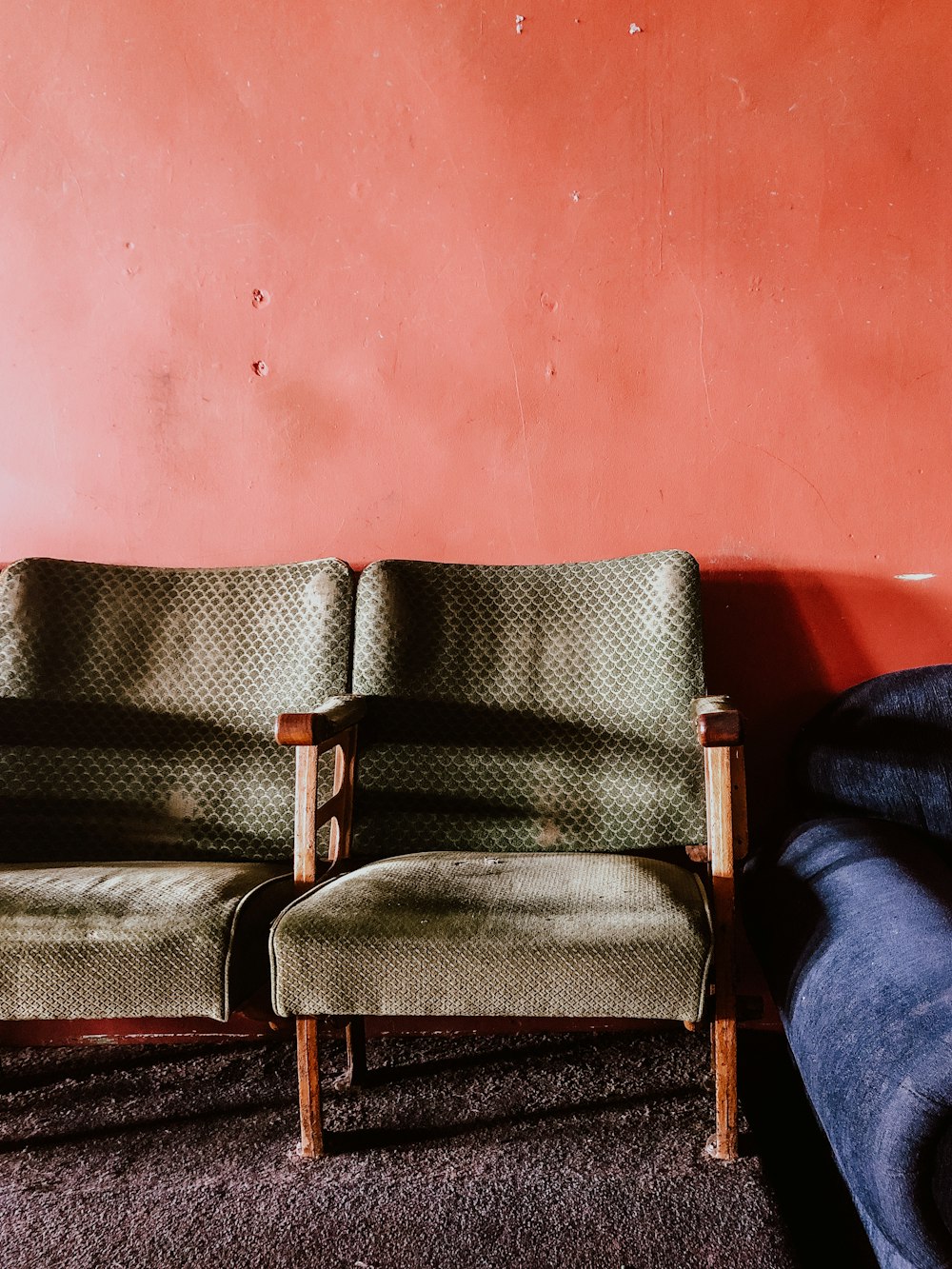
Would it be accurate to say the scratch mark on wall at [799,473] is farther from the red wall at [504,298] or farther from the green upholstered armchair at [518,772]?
the green upholstered armchair at [518,772]

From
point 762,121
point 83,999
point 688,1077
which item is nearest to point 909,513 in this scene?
point 762,121

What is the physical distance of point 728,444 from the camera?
1.86m

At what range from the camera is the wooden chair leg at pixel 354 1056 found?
5.12 feet

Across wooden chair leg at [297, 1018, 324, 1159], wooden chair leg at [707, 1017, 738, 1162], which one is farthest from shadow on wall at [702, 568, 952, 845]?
wooden chair leg at [297, 1018, 324, 1159]

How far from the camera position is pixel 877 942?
0.99 meters

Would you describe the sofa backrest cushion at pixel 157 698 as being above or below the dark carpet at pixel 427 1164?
above

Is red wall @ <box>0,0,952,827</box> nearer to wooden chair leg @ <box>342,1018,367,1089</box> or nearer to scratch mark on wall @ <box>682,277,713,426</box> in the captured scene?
scratch mark on wall @ <box>682,277,713,426</box>

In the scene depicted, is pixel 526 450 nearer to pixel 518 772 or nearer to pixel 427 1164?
pixel 518 772

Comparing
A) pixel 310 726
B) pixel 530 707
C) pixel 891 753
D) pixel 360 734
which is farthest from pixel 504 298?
pixel 891 753

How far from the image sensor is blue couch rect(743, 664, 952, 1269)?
29.6 inches

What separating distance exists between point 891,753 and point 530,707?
2.33 feet

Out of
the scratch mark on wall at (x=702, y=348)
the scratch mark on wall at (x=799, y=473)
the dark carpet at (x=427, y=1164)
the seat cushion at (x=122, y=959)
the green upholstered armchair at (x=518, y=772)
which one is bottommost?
the dark carpet at (x=427, y=1164)

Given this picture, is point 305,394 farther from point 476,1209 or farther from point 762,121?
point 476,1209

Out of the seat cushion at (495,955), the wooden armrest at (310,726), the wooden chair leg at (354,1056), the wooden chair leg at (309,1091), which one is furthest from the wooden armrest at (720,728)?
the wooden chair leg at (354,1056)
